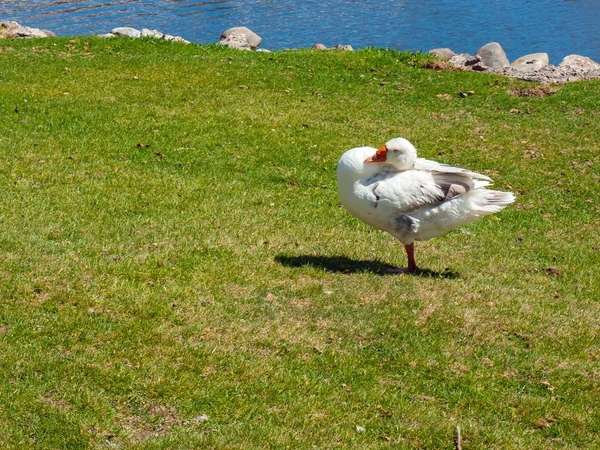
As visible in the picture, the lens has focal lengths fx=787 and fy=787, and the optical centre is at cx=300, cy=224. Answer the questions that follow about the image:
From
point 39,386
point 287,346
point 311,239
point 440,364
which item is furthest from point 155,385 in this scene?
point 311,239

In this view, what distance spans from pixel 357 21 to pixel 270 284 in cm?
3549

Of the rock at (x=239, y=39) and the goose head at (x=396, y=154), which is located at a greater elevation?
the goose head at (x=396, y=154)

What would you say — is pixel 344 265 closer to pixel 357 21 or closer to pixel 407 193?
pixel 407 193

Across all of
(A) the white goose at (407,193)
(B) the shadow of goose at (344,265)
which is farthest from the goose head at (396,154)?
(B) the shadow of goose at (344,265)

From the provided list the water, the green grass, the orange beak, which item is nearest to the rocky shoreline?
the green grass

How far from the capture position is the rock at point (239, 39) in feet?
96.1

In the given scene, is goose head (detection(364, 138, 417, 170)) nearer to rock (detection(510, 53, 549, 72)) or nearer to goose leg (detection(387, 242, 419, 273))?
goose leg (detection(387, 242, 419, 273))

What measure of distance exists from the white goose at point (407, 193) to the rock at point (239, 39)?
1886 cm

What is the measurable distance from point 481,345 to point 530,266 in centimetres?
345

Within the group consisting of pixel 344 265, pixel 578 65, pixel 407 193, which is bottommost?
pixel 344 265

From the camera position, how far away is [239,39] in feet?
97.8

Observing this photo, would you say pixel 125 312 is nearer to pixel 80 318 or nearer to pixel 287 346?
pixel 80 318

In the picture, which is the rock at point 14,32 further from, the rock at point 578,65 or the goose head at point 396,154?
the goose head at point 396,154

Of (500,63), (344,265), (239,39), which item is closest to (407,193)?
(344,265)
